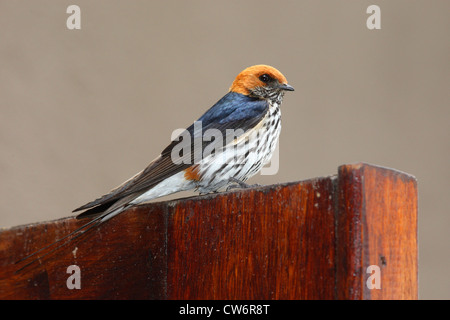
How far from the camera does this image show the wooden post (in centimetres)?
45

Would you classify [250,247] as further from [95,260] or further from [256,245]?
[95,260]

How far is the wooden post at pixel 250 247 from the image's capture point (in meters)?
0.45

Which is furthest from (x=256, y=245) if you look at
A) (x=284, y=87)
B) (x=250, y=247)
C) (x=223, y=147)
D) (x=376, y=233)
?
(x=284, y=87)

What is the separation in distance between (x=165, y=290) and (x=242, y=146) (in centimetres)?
43

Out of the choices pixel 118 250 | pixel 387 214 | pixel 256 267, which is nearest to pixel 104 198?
pixel 118 250

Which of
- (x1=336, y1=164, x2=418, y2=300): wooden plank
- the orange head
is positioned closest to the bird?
the orange head

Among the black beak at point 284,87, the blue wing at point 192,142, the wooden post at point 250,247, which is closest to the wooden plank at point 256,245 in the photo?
the wooden post at point 250,247

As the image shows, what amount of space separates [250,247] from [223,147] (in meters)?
0.46

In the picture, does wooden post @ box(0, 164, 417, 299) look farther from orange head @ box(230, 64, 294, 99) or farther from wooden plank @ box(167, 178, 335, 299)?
orange head @ box(230, 64, 294, 99)

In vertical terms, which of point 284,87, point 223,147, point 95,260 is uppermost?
point 284,87

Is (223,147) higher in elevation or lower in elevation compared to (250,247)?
higher

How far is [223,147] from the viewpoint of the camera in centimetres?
98
